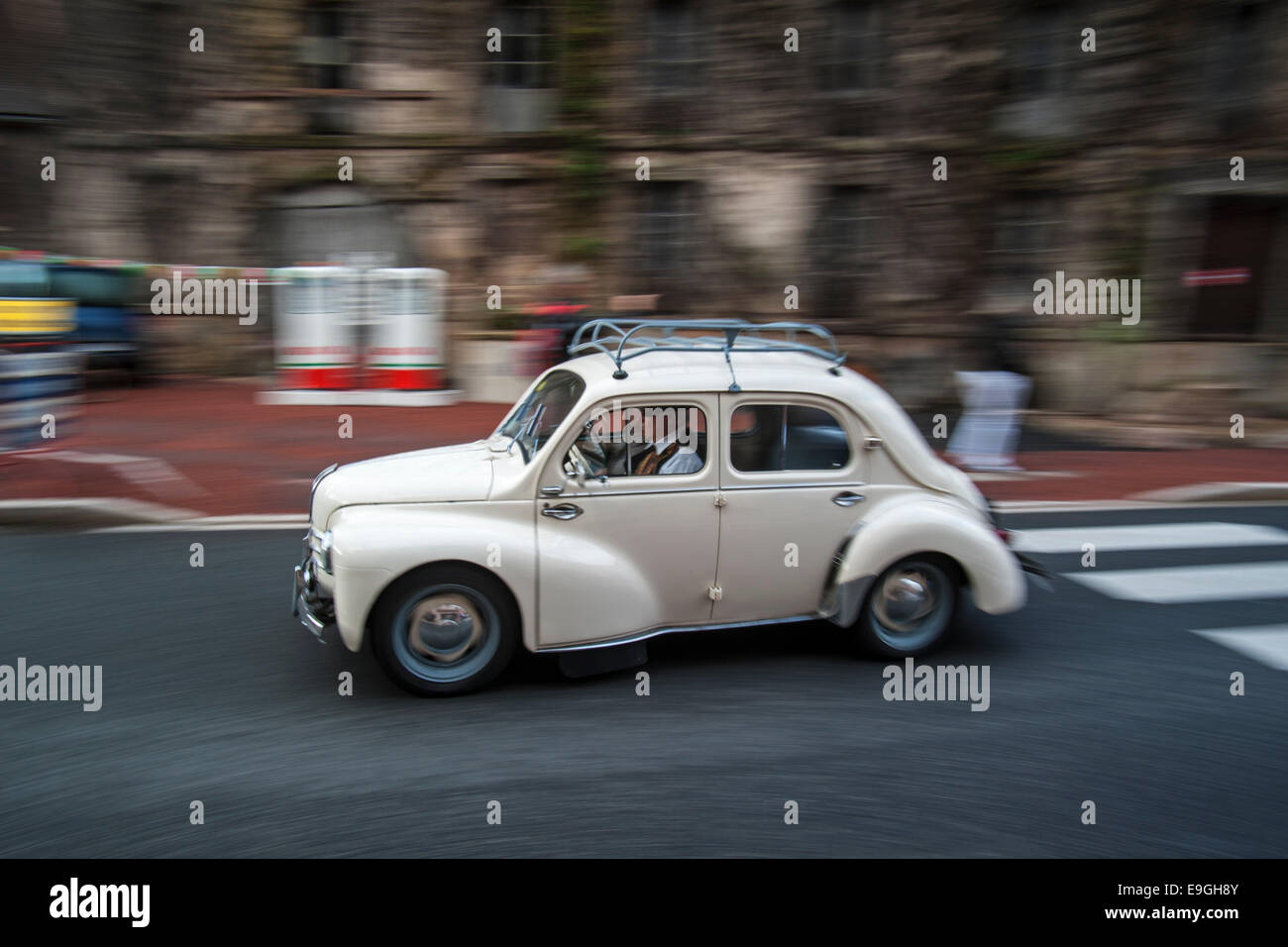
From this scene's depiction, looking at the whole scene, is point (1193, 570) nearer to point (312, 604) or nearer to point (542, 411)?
point (542, 411)

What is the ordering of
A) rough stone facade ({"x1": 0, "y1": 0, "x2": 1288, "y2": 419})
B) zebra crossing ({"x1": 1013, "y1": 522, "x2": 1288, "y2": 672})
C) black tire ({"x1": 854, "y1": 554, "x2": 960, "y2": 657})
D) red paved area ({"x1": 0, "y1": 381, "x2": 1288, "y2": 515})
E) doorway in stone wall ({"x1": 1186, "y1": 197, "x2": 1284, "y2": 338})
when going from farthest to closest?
1. rough stone facade ({"x1": 0, "y1": 0, "x2": 1288, "y2": 419})
2. doorway in stone wall ({"x1": 1186, "y1": 197, "x2": 1284, "y2": 338})
3. red paved area ({"x1": 0, "y1": 381, "x2": 1288, "y2": 515})
4. zebra crossing ({"x1": 1013, "y1": 522, "x2": 1288, "y2": 672})
5. black tire ({"x1": 854, "y1": 554, "x2": 960, "y2": 657})

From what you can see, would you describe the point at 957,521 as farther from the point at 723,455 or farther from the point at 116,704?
the point at 116,704

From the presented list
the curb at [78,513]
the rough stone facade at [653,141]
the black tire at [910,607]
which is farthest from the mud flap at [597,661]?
the rough stone facade at [653,141]

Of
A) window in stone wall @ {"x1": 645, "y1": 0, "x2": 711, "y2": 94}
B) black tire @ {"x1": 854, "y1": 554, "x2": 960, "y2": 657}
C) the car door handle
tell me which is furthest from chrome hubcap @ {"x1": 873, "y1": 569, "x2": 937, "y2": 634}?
window in stone wall @ {"x1": 645, "y1": 0, "x2": 711, "y2": 94}

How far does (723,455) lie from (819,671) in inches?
49.2

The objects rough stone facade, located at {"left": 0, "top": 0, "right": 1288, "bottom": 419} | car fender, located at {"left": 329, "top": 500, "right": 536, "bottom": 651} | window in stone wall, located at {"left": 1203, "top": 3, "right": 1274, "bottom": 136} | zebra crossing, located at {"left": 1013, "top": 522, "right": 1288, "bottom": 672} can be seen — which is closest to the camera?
car fender, located at {"left": 329, "top": 500, "right": 536, "bottom": 651}

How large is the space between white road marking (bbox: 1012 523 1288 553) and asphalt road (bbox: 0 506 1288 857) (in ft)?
5.74

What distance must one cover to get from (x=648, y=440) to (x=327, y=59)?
50.3ft

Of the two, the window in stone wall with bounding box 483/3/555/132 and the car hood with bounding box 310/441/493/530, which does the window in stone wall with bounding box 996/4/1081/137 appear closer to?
the window in stone wall with bounding box 483/3/555/132

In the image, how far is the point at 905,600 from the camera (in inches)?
214

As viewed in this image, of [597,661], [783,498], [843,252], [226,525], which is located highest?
[843,252]

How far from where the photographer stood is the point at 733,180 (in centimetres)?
1812

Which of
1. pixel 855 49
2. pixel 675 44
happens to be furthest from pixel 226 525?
pixel 855 49

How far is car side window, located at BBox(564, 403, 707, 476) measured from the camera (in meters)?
5.13
